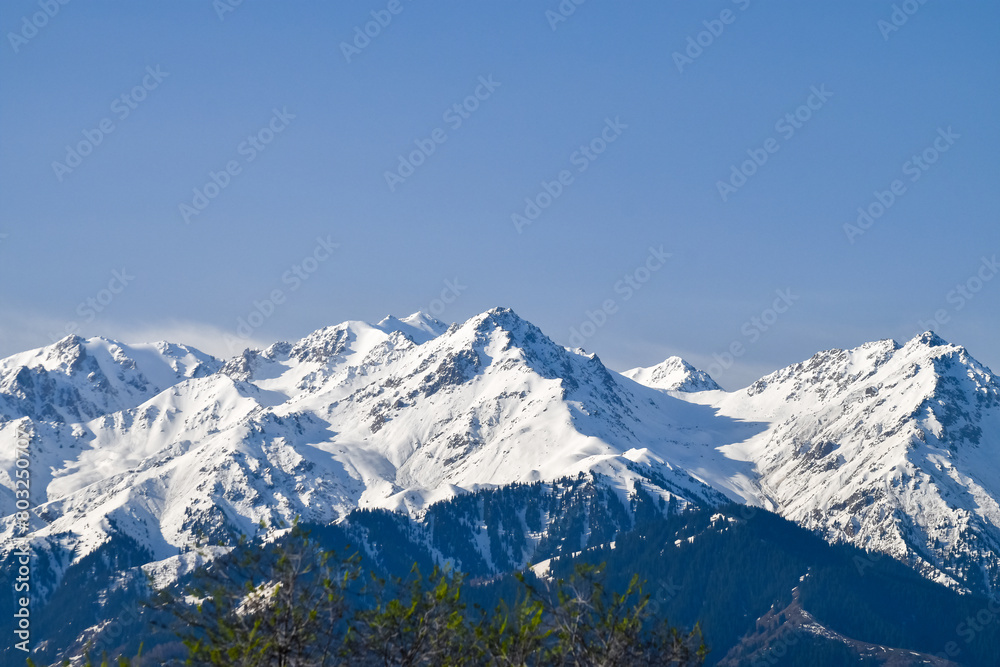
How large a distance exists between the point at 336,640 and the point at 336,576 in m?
2.93

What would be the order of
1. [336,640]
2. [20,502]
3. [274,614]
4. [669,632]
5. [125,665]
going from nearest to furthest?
[125,665]
[274,614]
[336,640]
[669,632]
[20,502]

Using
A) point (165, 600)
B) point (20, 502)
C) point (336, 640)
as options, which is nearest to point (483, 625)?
point (336, 640)

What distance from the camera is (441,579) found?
4838cm

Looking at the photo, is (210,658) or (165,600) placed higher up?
(165,600)

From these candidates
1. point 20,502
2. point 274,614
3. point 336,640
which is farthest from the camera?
point 20,502

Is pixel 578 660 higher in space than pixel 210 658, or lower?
lower

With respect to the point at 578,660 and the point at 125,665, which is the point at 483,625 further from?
the point at 125,665

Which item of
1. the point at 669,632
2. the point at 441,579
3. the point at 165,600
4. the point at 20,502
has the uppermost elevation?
the point at 20,502

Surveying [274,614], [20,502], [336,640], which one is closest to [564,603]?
[336,640]

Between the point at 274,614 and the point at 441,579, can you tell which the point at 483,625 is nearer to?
the point at 441,579

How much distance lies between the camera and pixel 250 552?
146 feet

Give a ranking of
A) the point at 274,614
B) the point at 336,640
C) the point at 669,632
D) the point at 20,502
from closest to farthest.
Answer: the point at 274,614 → the point at 336,640 → the point at 669,632 → the point at 20,502

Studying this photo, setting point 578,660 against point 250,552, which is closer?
point 250,552

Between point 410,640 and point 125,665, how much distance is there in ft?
42.3
